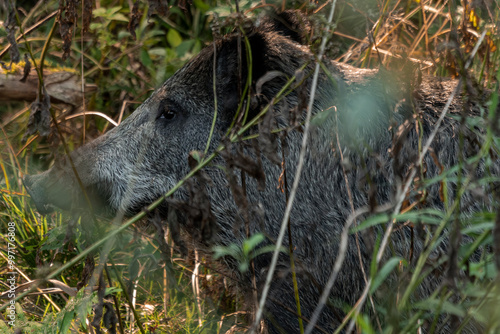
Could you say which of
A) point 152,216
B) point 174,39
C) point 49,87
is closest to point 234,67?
point 152,216

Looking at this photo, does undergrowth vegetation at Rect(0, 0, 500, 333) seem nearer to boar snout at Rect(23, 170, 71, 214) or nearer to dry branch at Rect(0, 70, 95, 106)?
dry branch at Rect(0, 70, 95, 106)

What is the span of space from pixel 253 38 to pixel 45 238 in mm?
1816

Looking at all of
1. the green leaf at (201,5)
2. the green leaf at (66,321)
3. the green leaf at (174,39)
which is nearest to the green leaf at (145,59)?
the green leaf at (174,39)

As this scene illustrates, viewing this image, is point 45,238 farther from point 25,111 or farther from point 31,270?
point 25,111

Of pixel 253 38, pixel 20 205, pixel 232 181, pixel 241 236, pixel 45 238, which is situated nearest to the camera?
pixel 232 181

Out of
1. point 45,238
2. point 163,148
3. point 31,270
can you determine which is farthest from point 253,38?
point 31,270

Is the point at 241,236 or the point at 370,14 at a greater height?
the point at 370,14

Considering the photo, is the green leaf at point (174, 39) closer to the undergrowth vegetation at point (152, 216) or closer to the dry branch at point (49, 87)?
the undergrowth vegetation at point (152, 216)

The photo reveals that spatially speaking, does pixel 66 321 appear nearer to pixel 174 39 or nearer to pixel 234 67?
pixel 234 67

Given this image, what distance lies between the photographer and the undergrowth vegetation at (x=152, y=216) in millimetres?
1776

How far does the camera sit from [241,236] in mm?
3100

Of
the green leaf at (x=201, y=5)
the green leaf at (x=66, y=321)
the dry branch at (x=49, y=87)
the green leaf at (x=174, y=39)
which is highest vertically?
the green leaf at (x=201, y=5)

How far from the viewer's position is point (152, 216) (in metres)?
3.08

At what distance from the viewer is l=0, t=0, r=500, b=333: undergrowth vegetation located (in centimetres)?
178
